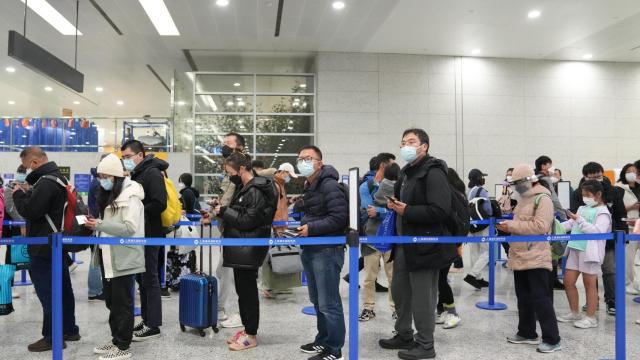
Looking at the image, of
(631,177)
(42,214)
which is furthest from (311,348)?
(631,177)

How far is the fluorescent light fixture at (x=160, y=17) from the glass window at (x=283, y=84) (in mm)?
2945

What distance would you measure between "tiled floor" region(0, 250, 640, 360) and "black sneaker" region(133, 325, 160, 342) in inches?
3.8

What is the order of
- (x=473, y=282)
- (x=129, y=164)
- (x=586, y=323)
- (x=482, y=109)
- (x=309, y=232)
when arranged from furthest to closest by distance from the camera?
(x=482, y=109)
(x=473, y=282)
(x=586, y=323)
(x=129, y=164)
(x=309, y=232)

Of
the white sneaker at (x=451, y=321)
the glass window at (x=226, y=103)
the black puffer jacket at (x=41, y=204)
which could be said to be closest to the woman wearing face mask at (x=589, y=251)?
the white sneaker at (x=451, y=321)

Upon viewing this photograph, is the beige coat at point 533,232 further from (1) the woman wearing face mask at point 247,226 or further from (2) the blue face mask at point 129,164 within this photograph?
(2) the blue face mask at point 129,164

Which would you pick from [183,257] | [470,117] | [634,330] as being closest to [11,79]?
[183,257]

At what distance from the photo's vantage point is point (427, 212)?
370 cm

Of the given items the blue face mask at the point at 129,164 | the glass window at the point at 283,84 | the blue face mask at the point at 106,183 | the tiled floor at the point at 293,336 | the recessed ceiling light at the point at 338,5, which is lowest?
the tiled floor at the point at 293,336

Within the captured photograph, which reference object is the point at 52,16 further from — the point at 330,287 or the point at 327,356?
the point at 327,356

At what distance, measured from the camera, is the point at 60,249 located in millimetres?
3635

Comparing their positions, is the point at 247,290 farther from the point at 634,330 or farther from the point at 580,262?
the point at 634,330

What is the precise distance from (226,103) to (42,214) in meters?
10.5

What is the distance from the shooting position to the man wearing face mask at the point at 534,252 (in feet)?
13.3

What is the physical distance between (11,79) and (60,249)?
15.9 metres
